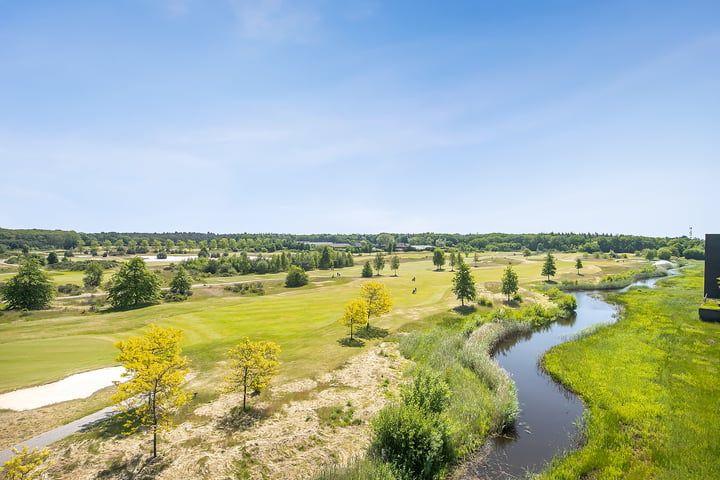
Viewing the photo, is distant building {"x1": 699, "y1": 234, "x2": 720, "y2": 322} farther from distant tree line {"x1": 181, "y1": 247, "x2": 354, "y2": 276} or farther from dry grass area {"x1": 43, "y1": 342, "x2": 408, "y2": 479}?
distant tree line {"x1": 181, "y1": 247, "x2": 354, "y2": 276}

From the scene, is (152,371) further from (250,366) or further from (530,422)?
(530,422)

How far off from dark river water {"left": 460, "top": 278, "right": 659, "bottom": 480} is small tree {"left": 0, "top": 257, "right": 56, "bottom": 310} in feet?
261

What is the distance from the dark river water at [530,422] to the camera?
701 inches

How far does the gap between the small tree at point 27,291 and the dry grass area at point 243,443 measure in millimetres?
58826

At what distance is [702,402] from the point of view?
22359 millimetres

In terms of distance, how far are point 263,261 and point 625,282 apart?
402 feet

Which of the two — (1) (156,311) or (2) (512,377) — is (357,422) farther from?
(1) (156,311)

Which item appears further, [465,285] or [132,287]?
[132,287]

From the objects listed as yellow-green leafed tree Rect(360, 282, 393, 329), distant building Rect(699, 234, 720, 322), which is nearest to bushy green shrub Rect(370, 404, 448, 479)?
yellow-green leafed tree Rect(360, 282, 393, 329)

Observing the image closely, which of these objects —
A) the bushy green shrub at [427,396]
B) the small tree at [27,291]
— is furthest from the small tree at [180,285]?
the bushy green shrub at [427,396]

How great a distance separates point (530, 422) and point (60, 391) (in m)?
37.5

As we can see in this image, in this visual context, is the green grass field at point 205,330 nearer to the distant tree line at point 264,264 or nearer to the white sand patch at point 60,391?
the white sand patch at point 60,391

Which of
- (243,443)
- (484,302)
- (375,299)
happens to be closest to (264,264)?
(375,299)

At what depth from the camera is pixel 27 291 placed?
57094 mm
